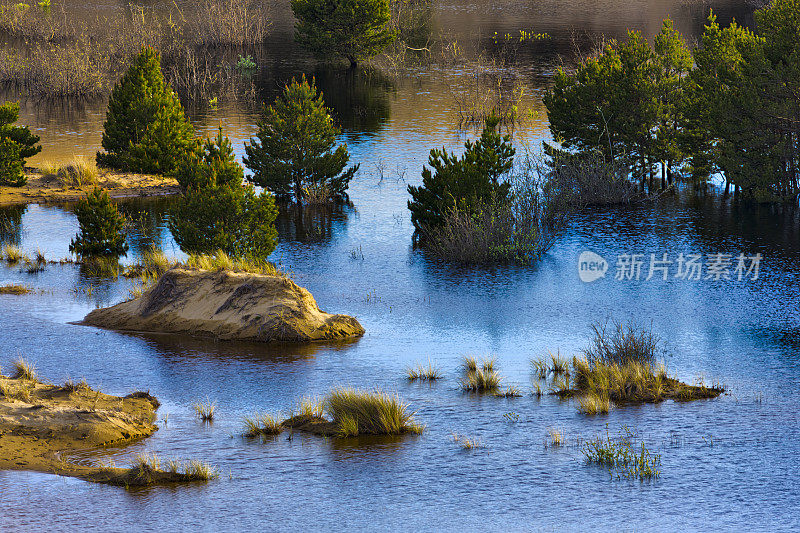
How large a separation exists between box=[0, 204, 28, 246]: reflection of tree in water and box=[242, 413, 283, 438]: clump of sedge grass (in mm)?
14205

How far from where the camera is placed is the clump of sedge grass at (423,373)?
1421cm

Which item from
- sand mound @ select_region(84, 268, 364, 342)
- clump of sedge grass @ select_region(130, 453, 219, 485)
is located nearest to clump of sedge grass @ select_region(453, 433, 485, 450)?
clump of sedge grass @ select_region(130, 453, 219, 485)

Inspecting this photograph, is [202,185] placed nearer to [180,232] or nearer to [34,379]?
[180,232]

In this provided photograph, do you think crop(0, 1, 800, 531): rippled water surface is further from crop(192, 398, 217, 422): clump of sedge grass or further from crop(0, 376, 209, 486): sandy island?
crop(0, 376, 209, 486): sandy island

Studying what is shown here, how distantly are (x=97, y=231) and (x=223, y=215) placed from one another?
368 cm

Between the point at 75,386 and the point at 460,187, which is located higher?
the point at 460,187

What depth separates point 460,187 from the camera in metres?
23.5

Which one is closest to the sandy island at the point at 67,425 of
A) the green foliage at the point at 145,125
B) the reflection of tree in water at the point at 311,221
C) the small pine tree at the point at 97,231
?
the small pine tree at the point at 97,231

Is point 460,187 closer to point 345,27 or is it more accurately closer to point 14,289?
point 14,289

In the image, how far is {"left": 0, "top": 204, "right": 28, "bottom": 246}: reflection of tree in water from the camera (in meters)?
24.5

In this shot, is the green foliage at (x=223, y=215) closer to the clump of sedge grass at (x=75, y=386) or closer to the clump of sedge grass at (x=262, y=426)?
the clump of sedge grass at (x=75, y=386)

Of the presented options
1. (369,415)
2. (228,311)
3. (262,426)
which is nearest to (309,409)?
(262,426)

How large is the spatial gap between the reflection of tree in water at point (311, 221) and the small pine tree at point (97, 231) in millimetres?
4161

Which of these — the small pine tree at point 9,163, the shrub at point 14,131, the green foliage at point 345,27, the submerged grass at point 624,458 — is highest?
the green foliage at point 345,27
